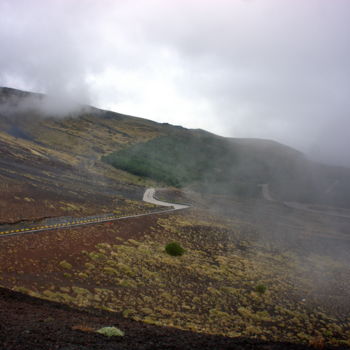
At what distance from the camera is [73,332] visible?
33.1 ft

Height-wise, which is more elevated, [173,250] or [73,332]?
[73,332]

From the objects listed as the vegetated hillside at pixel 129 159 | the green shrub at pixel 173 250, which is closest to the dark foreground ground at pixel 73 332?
the green shrub at pixel 173 250

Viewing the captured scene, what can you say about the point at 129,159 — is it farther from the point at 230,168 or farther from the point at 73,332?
the point at 73,332

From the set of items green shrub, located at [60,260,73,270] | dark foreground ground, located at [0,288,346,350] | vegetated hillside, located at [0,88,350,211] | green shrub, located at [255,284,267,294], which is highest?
vegetated hillside, located at [0,88,350,211]

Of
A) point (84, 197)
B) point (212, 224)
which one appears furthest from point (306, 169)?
point (84, 197)

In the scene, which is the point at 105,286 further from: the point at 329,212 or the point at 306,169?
the point at 306,169

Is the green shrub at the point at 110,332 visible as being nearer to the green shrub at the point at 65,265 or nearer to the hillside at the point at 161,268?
the hillside at the point at 161,268

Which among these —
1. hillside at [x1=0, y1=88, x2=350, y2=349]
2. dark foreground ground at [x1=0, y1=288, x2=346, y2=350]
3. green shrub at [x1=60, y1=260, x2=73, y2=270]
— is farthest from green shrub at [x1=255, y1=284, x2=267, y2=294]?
green shrub at [x1=60, y1=260, x2=73, y2=270]

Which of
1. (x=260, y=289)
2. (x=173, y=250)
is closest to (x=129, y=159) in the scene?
(x=173, y=250)

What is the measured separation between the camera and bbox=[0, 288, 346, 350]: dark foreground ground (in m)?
9.02

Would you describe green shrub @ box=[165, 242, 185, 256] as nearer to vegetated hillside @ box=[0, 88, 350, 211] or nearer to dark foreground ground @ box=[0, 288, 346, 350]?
dark foreground ground @ box=[0, 288, 346, 350]

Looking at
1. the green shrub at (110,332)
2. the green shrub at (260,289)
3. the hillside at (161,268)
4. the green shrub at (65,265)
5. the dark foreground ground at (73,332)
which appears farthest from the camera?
the green shrub at (260,289)

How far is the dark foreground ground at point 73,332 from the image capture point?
355 inches

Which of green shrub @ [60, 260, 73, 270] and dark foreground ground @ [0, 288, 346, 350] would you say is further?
green shrub @ [60, 260, 73, 270]
